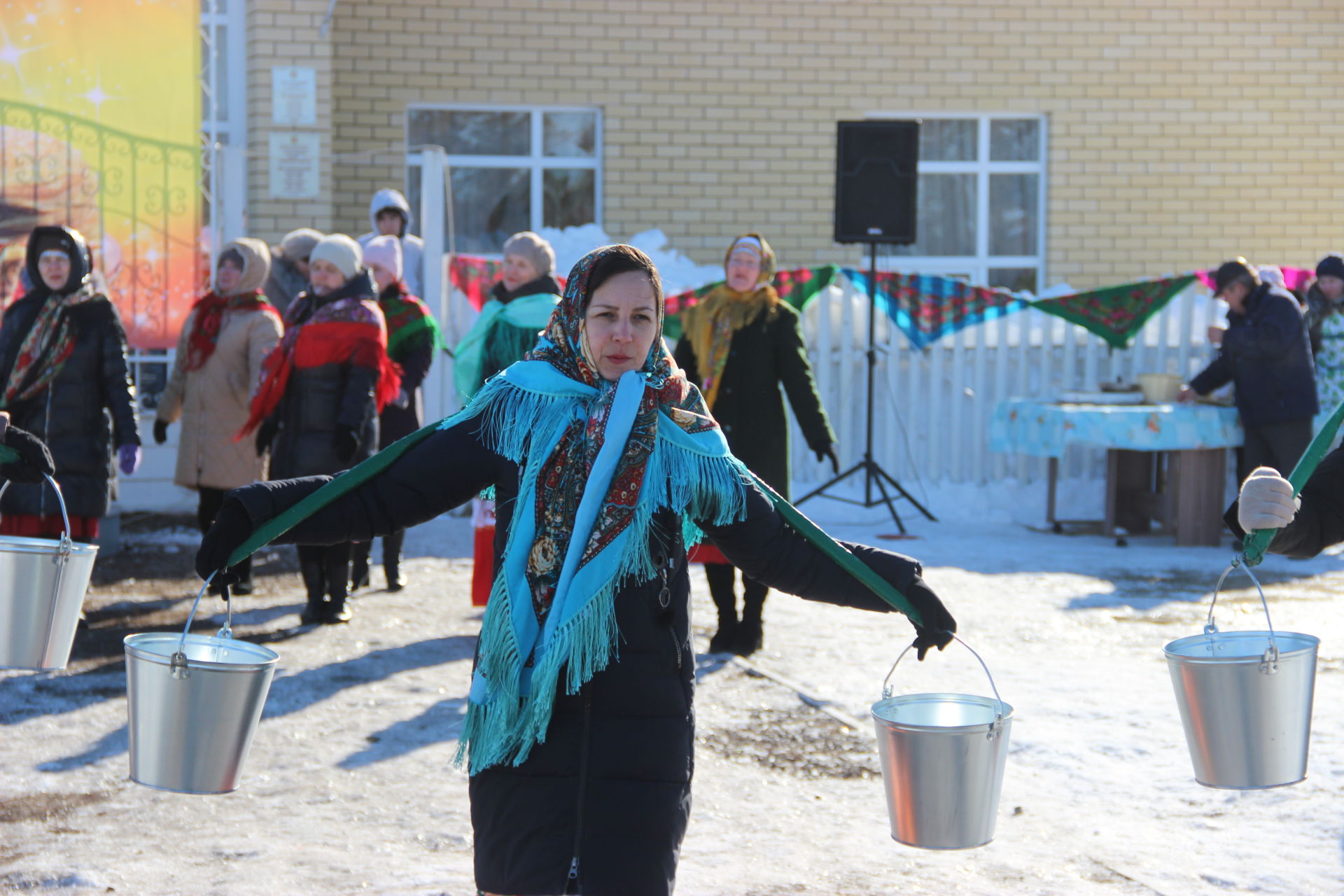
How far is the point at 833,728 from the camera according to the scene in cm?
540

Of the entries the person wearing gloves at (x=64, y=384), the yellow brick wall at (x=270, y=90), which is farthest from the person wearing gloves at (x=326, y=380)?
the yellow brick wall at (x=270, y=90)

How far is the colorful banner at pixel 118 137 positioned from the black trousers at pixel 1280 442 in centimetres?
685

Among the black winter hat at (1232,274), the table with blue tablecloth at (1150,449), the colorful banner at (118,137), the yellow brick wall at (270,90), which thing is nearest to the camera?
the black winter hat at (1232,274)

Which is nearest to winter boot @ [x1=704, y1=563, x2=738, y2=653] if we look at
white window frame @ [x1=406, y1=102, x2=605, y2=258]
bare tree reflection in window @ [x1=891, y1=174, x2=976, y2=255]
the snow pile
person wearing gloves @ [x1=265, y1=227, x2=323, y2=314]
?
person wearing gloves @ [x1=265, y1=227, x2=323, y2=314]

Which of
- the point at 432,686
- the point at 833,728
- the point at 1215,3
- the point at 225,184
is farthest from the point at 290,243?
the point at 1215,3

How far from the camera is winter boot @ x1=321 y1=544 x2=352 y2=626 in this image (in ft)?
22.8

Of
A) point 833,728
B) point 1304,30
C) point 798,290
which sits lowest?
point 833,728

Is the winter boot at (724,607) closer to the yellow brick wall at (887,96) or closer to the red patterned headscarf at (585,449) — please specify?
the red patterned headscarf at (585,449)

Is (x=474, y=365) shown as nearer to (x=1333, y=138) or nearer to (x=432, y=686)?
(x=432, y=686)

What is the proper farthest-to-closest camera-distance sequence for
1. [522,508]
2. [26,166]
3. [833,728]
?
[26,166] → [833,728] → [522,508]

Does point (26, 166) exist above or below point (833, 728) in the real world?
above

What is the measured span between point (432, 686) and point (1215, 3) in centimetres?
1165

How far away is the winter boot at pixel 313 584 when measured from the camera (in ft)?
22.8

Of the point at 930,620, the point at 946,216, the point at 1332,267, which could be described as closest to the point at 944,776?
the point at 930,620
